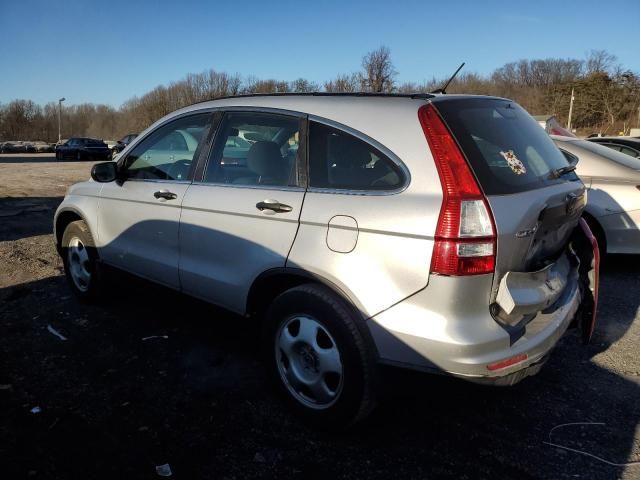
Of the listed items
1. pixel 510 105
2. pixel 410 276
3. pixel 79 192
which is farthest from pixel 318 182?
pixel 79 192

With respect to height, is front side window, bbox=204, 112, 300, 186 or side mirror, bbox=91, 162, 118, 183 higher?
front side window, bbox=204, 112, 300, 186

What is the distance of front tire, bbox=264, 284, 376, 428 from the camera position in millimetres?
2469

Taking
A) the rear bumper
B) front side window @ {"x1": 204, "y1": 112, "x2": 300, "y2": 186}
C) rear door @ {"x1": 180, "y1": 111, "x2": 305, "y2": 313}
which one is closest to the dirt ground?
the rear bumper

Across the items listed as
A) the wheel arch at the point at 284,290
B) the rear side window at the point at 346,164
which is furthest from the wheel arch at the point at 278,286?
the rear side window at the point at 346,164

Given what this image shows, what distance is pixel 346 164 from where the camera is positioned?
2.66 meters

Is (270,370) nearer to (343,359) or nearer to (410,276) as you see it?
(343,359)

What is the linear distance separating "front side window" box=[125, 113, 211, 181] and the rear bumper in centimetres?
191

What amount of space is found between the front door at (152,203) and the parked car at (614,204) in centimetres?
434

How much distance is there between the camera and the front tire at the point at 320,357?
2469mm

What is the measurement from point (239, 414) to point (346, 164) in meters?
1.53

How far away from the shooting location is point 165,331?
13.4 feet

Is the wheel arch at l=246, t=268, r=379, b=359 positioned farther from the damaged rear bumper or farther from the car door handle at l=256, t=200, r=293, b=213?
the car door handle at l=256, t=200, r=293, b=213

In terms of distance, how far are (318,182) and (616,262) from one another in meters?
5.28

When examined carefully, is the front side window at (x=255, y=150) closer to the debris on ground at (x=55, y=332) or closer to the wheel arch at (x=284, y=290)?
the wheel arch at (x=284, y=290)
